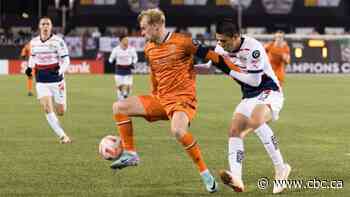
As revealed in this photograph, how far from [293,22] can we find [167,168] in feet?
180

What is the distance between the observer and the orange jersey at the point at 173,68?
33.2ft

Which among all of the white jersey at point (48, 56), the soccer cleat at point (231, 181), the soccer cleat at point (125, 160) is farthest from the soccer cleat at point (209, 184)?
the white jersey at point (48, 56)

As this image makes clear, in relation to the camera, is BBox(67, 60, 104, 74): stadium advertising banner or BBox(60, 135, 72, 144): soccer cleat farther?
BBox(67, 60, 104, 74): stadium advertising banner

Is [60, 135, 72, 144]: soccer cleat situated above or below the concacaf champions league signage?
above

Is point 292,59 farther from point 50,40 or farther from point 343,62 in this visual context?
point 50,40

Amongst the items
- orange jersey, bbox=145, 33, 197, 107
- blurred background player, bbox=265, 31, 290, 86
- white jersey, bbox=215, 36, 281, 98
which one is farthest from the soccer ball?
blurred background player, bbox=265, 31, 290, 86

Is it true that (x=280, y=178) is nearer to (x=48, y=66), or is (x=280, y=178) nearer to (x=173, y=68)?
(x=173, y=68)

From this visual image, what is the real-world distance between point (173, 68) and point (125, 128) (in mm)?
957

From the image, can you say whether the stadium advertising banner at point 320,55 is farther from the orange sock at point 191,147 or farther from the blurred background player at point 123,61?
the orange sock at point 191,147

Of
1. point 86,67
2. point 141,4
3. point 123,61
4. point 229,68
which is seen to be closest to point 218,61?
point 229,68

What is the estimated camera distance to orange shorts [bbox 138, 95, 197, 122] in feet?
33.4

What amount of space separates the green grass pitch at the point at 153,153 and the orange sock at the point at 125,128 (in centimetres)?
49

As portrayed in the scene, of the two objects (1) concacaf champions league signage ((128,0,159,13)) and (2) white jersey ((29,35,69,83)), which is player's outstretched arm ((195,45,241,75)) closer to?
(2) white jersey ((29,35,69,83))

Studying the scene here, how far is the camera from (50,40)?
51.8 feet
